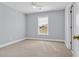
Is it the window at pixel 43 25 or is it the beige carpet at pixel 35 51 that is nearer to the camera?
the beige carpet at pixel 35 51

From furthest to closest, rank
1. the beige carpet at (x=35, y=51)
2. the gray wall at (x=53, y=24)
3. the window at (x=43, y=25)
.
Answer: the window at (x=43, y=25) → the gray wall at (x=53, y=24) → the beige carpet at (x=35, y=51)

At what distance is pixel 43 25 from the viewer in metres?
6.61

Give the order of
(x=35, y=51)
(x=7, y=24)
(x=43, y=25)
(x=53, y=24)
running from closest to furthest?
(x=35, y=51) → (x=7, y=24) → (x=53, y=24) → (x=43, y=25)

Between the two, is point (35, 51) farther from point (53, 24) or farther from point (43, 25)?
point (43, 25)

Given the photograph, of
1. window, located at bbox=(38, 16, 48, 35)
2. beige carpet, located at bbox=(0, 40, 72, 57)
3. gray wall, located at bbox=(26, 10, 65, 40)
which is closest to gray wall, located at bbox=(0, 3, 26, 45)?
beige carpet, located at bbox=(0, 40, 72, 57)

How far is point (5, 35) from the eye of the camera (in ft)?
14.6

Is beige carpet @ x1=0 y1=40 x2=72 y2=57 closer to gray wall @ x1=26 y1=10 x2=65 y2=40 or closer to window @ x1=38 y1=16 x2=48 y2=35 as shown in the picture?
gray wall @ x1=26 y1=10 x2=65 y2=40

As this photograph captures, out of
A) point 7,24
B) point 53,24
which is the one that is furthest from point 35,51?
point 53,24

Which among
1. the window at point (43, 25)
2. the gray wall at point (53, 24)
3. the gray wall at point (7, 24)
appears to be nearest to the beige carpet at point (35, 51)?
the gray wall at point (7, 24)

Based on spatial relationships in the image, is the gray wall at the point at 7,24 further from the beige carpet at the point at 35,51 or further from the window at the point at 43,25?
the window at the point at 43,25

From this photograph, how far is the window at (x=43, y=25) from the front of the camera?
254 inches

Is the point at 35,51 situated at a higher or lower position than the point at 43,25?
lower

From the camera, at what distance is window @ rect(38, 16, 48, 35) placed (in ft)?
21.2

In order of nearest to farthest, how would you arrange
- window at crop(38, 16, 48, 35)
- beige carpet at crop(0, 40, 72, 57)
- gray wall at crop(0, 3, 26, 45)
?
A: beige carpet at crop(0, 40, 72, 57) → gray wall at crop(0, 3, 26, 45) → window at crop(38, 16, 48, 35)
